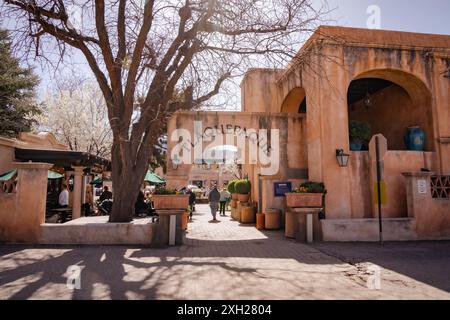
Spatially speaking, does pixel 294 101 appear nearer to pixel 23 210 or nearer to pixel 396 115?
pixel 396 115

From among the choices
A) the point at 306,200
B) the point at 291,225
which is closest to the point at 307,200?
the point at 306,200

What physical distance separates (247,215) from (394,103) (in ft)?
25.7

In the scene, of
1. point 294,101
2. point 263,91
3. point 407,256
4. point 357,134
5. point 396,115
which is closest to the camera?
point 407,256

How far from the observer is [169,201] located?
822cm

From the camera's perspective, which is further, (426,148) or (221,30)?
(426,148)

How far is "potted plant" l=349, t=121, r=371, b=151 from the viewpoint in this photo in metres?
10.2

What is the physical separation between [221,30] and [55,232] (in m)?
7.09

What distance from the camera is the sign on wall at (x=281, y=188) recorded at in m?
12.0

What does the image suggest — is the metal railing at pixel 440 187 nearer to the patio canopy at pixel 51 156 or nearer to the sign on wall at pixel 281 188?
the sign on wall at pixel 281 188

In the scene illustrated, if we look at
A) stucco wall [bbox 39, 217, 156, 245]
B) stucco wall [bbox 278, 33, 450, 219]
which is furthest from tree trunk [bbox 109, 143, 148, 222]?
stucco wall [bbox 278, 33, 450, 219]

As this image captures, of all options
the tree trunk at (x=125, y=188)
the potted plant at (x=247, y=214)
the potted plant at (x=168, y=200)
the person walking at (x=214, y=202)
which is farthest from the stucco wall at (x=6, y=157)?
the potted plant at (x=247, y=214)
